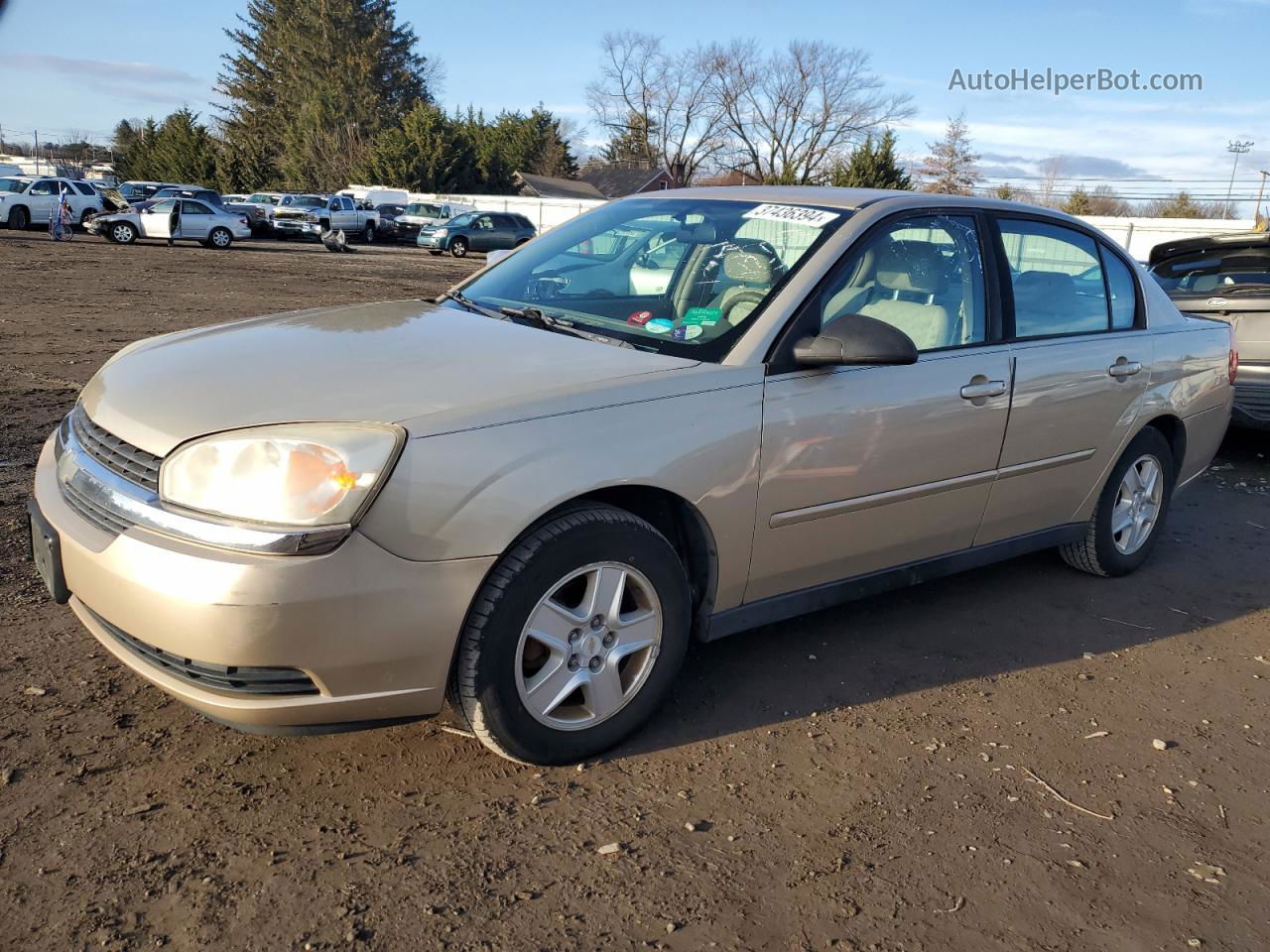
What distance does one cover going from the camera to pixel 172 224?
29.8 meters

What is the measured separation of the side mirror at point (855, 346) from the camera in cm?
331

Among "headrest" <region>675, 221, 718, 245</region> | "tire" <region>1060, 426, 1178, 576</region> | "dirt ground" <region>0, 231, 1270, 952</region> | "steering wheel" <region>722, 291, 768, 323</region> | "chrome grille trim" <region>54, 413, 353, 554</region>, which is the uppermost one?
"headrest" <region>675, 221, 718, 245</region>

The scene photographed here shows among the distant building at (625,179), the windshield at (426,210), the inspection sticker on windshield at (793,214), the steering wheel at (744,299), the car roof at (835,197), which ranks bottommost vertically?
the steering wheel at (744,299)

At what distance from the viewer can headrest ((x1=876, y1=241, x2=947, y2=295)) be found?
12.7 ft

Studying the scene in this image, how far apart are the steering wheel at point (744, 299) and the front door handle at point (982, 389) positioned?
88 centimetres

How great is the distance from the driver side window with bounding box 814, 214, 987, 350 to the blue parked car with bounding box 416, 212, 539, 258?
3198 centimetres

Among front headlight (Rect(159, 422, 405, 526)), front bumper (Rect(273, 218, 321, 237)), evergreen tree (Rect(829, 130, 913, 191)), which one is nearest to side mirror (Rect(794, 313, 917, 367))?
front headlight (Rect(159, 422, 405, 526))

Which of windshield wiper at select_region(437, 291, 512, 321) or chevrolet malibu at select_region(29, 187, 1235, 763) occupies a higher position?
windshield wiper at select_region(437, 291, 512, 321)

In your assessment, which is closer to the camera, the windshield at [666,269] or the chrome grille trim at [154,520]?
the chrome grille trim at [154,520]

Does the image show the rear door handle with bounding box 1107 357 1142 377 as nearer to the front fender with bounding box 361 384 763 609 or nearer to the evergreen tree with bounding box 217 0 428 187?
the front fender with bounding box 361 384 763 609

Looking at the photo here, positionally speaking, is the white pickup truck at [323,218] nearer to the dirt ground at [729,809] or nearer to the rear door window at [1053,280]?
the rear door window at [1053,280]

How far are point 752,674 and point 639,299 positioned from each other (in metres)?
1.39

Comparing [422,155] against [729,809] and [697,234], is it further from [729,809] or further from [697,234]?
[729,809]

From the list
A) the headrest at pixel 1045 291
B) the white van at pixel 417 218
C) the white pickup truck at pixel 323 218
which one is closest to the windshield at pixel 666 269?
the headrest at pixel 1045 291
